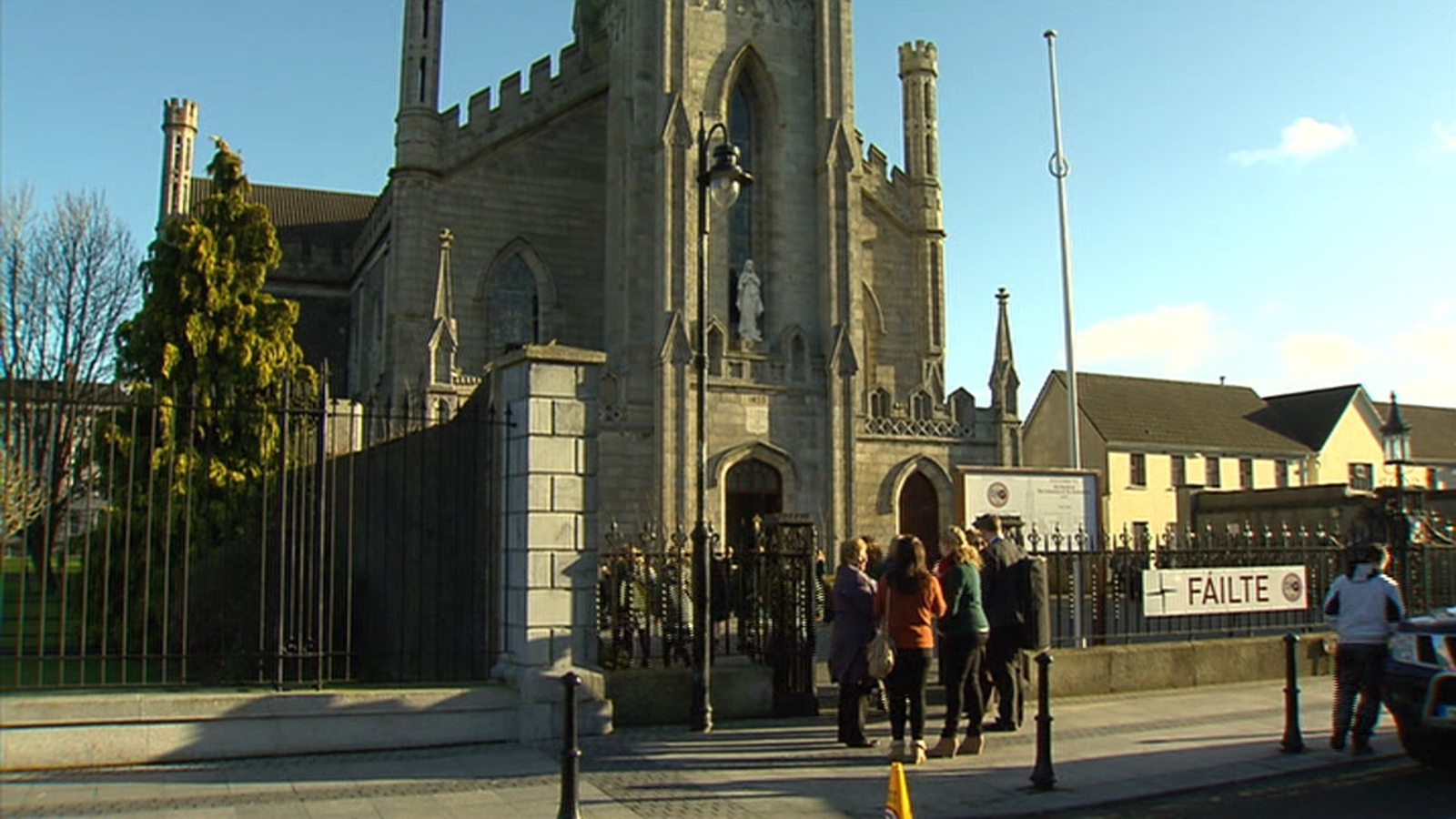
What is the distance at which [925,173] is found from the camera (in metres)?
33.1

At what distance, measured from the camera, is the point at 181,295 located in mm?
18844

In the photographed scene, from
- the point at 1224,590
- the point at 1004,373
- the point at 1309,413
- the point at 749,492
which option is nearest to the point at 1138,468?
the point at 1309,413

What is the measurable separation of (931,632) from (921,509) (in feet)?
67.0

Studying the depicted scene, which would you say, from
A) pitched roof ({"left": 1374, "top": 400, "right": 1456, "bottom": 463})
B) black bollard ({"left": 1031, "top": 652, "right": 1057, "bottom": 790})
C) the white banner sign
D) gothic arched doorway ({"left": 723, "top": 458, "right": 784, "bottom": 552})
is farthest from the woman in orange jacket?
pitched roof ({"left": 1374, "top": 400, "right": 1456, "bottom": 463})

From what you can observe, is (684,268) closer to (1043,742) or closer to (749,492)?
(749,492)

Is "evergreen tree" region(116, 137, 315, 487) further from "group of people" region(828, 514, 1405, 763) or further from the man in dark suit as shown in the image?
the man in dark suit

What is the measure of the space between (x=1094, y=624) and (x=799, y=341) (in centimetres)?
1573

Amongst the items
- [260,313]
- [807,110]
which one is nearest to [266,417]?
[260,313]

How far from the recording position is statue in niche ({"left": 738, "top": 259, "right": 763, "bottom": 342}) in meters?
28.6

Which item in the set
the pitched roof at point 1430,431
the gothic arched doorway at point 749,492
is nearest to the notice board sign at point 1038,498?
the gothic arched doorway at point 749,492

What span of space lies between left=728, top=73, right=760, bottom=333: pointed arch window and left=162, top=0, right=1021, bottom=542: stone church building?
0.06m

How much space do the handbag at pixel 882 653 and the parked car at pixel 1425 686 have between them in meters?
4.04

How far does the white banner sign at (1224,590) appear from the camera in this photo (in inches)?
522

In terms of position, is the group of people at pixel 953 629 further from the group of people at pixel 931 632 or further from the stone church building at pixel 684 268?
the stone church building at pixel 684 268
